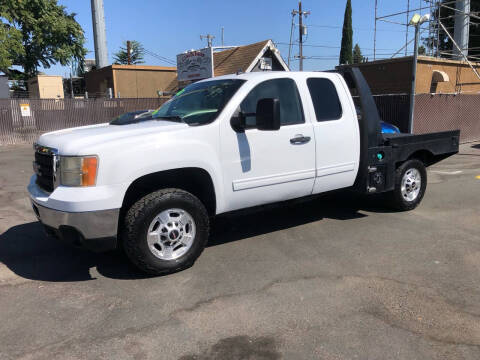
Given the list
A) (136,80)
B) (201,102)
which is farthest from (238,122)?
(136,80)

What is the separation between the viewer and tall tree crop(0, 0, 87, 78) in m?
32.3

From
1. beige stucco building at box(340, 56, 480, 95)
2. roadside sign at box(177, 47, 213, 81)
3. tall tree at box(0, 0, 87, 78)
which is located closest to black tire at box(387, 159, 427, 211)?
beige stucco building at box(340, 56, 480, 95)

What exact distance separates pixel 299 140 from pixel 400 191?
2227 millimetres

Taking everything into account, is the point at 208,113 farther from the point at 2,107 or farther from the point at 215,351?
the point at 2,107

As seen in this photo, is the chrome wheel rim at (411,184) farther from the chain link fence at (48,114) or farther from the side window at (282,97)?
the chain link fence at (48,114)

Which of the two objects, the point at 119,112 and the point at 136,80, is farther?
the point at 136,80

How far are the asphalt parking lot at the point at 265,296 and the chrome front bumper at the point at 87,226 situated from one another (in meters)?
0.49

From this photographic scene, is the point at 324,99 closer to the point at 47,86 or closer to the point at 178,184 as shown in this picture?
the point at 178,184

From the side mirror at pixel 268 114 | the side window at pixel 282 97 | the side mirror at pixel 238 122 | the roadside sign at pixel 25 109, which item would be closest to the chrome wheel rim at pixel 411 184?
the side window at pixel 282 97

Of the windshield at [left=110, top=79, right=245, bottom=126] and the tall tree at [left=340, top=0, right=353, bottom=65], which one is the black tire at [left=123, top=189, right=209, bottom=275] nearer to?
the windshield at [left=110, top=79, right=245, bottom=126]

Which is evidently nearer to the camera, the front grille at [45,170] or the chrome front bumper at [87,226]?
the chrome front bumper at [87,226]

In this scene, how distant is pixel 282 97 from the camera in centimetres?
457

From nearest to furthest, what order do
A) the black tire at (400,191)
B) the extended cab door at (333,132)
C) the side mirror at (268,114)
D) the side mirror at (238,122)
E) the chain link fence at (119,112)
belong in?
1. the side mirror at (268,114)
2. the side mirror at (238,122)
3. the extended cab door at (333,132)
4. the black tire at (400,191)
5. the chain link fence at (119,112)

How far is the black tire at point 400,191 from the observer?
582 centimetres
